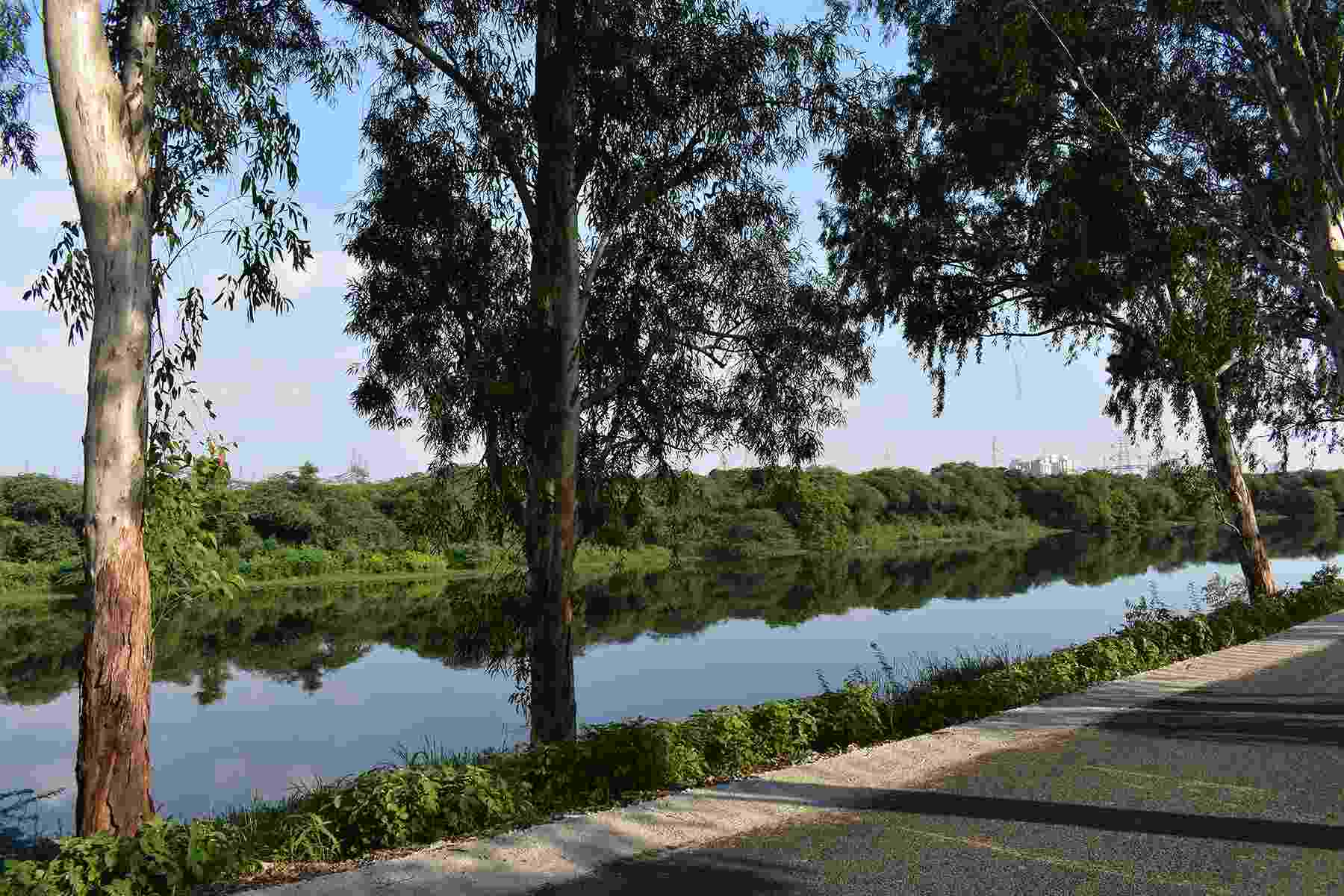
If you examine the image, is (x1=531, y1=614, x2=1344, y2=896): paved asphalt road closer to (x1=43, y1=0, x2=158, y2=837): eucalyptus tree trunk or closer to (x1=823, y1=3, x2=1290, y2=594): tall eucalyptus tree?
(x1=43, y1=0, x2=158, y2=837): eucalyptus tree trunk

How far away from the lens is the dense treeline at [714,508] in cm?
1138

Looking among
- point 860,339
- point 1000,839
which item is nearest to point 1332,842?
point 1000,839

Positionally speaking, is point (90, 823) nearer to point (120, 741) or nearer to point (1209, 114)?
point (120, 741)

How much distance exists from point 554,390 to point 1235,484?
9372 millimetres

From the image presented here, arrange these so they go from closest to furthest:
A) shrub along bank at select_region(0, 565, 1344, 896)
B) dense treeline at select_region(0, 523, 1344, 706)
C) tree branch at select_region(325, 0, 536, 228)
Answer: shrub along bank at select_region(0, 565, 1344, 896)
tree branch at select_region(325, 0, 536, 228)
dense treeline at select_region(0, 523, 1344, 706)

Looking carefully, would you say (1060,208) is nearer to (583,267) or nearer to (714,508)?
(583,267)

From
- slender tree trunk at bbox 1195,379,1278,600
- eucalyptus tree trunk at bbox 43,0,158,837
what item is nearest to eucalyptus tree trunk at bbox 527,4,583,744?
eucalyptus tree trunk at bbox 43,0,158,837

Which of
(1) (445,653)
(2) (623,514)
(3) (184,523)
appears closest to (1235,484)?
(2) (623,514)

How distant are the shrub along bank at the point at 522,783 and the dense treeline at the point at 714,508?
1.86 meters

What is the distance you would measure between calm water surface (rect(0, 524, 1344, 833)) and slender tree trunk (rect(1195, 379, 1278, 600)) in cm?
324

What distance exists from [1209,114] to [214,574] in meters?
10.2

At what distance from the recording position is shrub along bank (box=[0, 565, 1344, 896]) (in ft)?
12.1

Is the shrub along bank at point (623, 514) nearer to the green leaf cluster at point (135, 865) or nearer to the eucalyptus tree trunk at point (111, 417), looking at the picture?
the eucalyptus tree trunk at point (111, 417)

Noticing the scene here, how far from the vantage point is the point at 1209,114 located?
33.4 ft
